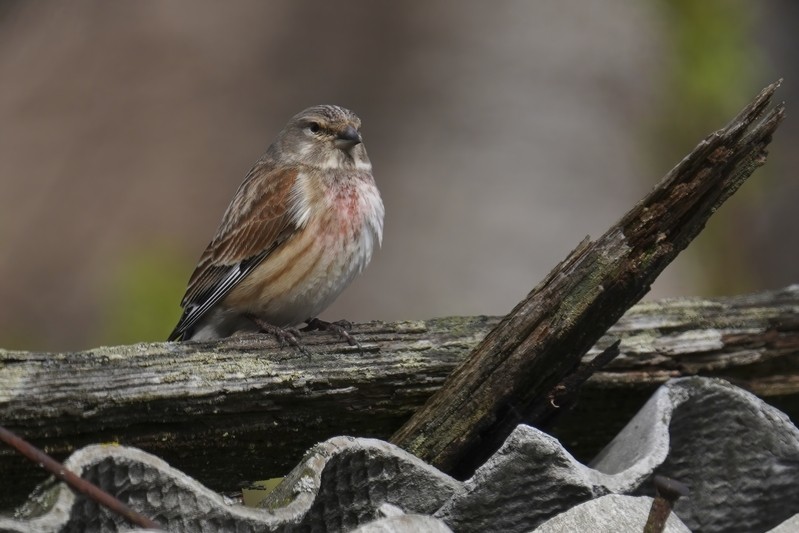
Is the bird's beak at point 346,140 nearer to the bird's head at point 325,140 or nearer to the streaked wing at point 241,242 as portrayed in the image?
the bird's head at point 325,140

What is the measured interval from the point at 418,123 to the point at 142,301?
322cm

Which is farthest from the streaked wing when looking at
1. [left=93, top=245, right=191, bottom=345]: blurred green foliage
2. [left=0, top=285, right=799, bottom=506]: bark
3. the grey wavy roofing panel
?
the grey wavy roofing panel

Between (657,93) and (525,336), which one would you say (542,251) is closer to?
(657,93)

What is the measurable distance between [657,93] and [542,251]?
4.79 ft

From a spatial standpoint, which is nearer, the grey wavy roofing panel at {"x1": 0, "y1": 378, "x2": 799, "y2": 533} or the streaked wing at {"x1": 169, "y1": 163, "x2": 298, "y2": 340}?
the grey wavy roofing panel at {"x1": 0, "y1": 378, "x2": 799, "y2": 533}

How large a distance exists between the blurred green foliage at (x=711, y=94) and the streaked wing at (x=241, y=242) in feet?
13.1

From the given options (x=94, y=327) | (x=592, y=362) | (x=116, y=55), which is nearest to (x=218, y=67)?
(x=116, y=55)

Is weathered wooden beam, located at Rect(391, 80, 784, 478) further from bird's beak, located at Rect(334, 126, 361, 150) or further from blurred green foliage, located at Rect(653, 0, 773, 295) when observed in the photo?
blurred green foliage, located at Rect(653, 0, 773, 295)

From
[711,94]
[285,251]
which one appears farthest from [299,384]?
[711,94]

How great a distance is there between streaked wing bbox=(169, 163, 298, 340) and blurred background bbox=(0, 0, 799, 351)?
225cm

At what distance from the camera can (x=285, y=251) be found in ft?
15.2

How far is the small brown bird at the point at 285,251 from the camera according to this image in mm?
4562

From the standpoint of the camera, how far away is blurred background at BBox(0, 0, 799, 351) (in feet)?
24.9

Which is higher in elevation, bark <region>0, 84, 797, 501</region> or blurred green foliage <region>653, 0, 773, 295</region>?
blurred green foliage <region>653, 0, 773, 295</region>
